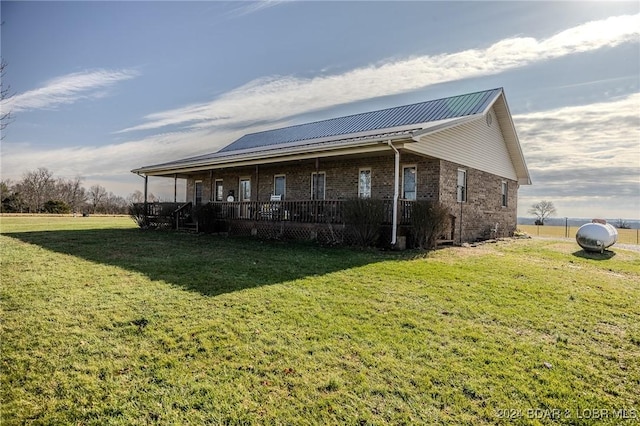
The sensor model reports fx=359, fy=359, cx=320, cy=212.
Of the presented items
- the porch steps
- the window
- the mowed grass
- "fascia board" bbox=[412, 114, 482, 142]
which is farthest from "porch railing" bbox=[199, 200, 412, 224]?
the window

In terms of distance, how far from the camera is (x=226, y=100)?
19.6 metres

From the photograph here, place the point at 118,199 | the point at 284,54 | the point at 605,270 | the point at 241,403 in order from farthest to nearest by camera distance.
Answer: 1. the point at 118,199
2. the point at 284,54
3. the point at 605,270
4. the point at 241,403

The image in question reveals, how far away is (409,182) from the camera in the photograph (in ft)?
45.4

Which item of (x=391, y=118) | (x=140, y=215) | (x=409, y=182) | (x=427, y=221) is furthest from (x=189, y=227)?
(x=427, y=221)

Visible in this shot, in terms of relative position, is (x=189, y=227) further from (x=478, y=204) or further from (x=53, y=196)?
(x=53, y=196)

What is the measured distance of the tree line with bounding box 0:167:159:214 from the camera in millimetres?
44531

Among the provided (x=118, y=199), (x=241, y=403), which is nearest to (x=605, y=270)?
(x=241, y=403)

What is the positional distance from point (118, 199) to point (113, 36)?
62898 millimetres

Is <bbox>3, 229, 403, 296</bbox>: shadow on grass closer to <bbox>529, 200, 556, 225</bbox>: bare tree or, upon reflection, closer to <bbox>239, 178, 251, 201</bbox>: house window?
<bbox>239, 178, 251, 201</bbox>: house window

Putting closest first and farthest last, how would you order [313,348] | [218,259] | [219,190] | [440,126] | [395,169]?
1. [313,348]
2. [218,259]
3. [395,169]
4. [440,126]
5. [219,190]

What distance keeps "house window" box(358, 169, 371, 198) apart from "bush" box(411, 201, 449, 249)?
3466 millimetres

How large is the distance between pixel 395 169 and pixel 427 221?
196cm

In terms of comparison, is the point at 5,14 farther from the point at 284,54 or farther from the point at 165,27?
the point at 284,54

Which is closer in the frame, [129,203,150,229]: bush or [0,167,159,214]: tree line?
[129,203,150,229]: bush
